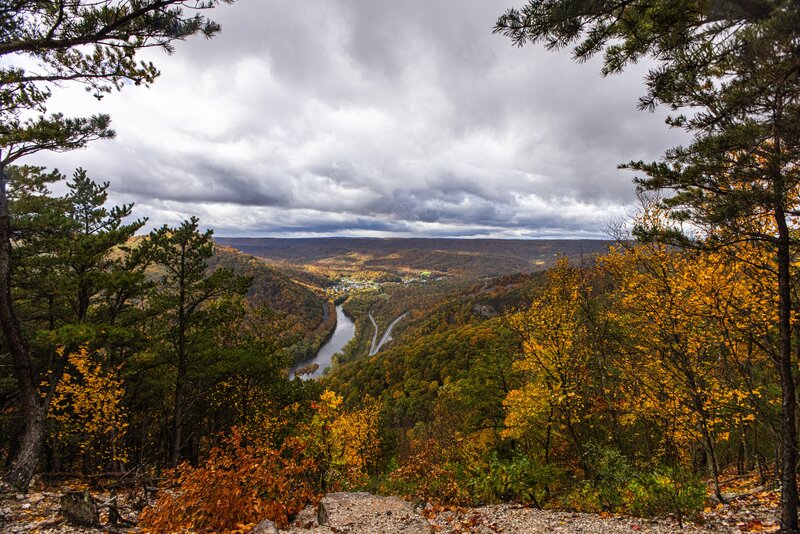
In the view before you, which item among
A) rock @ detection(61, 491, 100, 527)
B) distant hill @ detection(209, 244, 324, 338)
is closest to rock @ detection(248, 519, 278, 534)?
rock @ detection(61, 491, 100, 527)

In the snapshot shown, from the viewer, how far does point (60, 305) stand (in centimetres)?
1506

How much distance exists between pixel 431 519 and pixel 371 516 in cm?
167

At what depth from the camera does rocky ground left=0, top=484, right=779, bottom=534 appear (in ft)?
21.0

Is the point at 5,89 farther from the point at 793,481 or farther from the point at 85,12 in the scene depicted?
the point at 793,481

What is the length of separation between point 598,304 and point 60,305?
82.0 ft

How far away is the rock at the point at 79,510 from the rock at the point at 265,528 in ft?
10.3

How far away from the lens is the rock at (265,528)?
6.90m

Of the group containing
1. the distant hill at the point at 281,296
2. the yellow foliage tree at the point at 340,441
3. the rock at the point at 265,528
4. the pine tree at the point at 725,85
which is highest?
the pine tree at the point at 725,85

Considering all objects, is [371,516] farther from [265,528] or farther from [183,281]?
[183,281]

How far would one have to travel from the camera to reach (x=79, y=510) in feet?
21.5

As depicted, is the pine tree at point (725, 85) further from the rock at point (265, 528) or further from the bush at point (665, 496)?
the rock at point (265, 528)

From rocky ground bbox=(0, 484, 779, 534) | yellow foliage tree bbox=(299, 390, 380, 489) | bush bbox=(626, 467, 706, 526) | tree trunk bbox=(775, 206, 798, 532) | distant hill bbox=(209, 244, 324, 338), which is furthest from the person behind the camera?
distant hill bbox=(209, 244, 324, 338)

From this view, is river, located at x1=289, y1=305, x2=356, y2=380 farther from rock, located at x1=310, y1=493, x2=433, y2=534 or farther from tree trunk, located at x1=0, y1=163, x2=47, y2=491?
rock, located at x1=310, y1=493, x2=433, y2=534

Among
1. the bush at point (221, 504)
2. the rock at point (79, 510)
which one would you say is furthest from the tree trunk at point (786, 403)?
the rock at point (79, 510)
